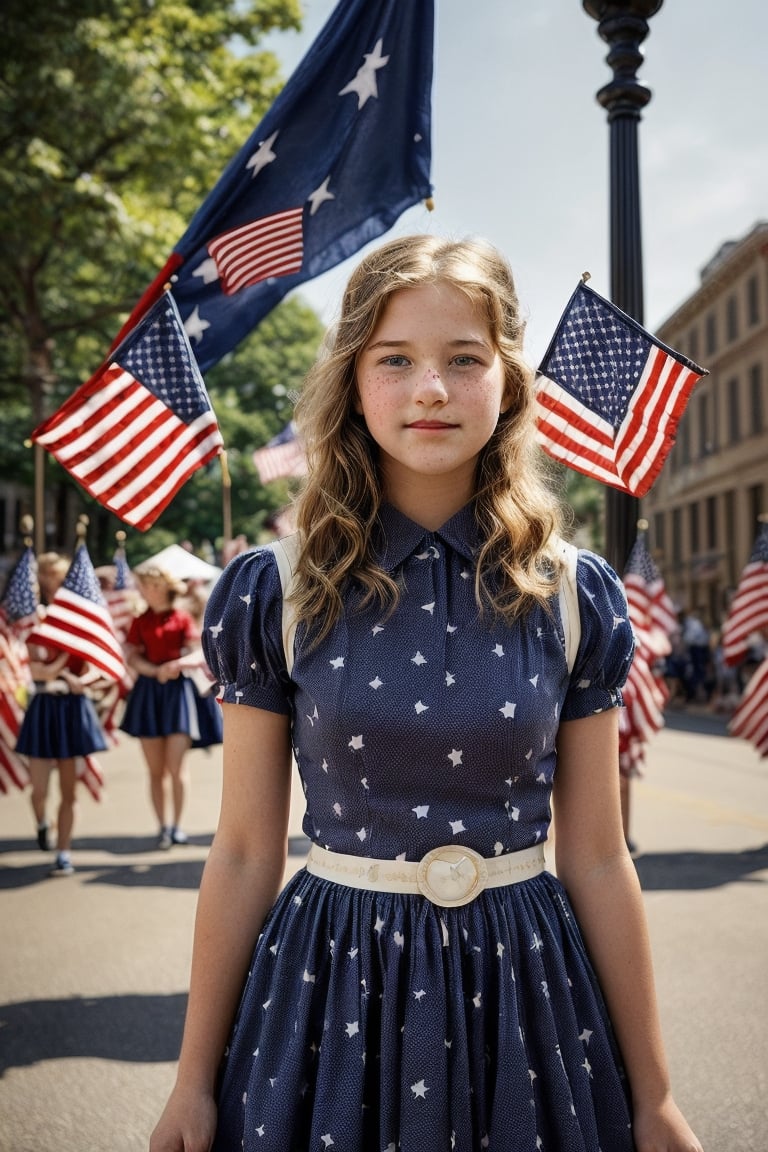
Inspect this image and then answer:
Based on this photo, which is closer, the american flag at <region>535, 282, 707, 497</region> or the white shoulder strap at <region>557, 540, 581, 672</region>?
the white shoulder strap at <region>557, 540, 581, 672</region>

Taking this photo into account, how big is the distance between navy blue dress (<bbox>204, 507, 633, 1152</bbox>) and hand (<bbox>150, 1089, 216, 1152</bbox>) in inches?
1.5

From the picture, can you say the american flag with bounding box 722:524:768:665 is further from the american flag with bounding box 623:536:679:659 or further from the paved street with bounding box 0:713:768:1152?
the paved street with bounding box 0:713:768:1152

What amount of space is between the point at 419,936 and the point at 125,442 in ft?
10.2

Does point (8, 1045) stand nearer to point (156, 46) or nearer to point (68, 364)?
point (156, 46)

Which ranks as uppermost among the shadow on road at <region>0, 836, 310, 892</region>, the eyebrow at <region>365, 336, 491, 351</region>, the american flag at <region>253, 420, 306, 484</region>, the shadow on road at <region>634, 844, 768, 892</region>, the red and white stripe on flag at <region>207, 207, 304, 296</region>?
the american flag at <region>253, 420, 306, 484</region>

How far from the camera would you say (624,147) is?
4.64m

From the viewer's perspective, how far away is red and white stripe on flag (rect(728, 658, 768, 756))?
801 centimetres

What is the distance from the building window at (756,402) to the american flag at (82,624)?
3199cm

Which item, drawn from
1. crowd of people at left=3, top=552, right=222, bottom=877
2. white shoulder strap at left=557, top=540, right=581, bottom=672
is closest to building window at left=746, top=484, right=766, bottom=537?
crowd of people at left=3, top=552, right=222, bottom=877

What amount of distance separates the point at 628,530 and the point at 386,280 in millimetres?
3081

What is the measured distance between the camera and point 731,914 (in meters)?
5.85

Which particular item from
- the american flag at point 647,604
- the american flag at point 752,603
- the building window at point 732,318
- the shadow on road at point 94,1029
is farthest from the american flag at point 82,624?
Result: the building window at point 732,318

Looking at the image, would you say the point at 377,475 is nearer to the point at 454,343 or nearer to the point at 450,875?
the point at 454,343

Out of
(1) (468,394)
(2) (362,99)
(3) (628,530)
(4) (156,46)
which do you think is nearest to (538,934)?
(1) (468,394)
